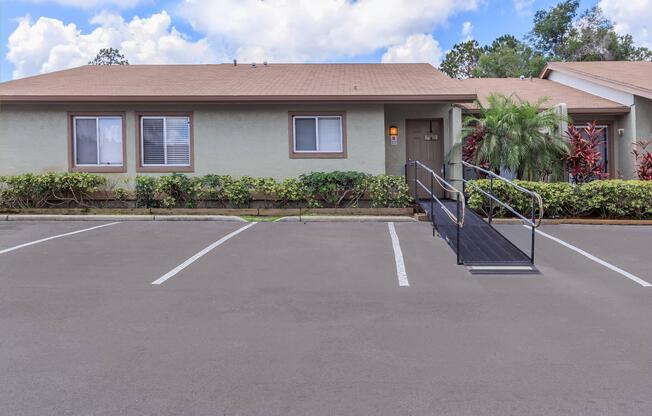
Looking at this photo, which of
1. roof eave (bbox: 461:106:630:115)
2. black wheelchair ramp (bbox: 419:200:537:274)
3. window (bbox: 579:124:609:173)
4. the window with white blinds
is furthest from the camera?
window (bbox: 579:124:609:173)

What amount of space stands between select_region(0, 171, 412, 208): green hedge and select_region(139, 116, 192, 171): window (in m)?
0.81

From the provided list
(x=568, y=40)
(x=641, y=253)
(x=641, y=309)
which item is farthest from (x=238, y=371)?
(x=568, y=40)

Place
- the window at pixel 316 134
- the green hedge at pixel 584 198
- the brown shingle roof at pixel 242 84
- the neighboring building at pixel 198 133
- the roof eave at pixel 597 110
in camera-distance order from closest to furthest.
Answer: the green hedge at pixel 584 198 < the brown shingle roof at pixel 242 84 < the neighboring building at pixel 198 133 < the window at pixel 316 134 < the roof eave at pixel 597 110

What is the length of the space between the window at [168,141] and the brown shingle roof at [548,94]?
7903 mm

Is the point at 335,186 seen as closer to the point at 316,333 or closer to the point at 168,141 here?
the point at 168,141

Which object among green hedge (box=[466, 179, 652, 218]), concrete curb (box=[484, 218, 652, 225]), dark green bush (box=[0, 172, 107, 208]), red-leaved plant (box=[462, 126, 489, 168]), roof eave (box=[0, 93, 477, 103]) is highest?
roof eave (box=[0, 93, 477, 103])

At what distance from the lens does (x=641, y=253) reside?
8992mm

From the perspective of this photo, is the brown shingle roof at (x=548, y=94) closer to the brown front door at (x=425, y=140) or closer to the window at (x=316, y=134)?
the brown front door at (x=425, y=140)

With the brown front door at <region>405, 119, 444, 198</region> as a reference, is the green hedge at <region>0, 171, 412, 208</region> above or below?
below

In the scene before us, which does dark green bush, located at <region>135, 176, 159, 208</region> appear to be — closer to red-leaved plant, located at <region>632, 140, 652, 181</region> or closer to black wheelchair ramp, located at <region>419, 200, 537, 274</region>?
black wheelchair ramp, located at <region>419, 200, 537, 274</region>

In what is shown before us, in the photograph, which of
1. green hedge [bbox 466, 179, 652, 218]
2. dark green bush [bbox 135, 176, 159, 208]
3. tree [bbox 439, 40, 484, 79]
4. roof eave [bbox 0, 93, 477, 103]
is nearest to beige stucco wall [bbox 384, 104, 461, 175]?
roof eave [bbox 0, 93, 477, 103]

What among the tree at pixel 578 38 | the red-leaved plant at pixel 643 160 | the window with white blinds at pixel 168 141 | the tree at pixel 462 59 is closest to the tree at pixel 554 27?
the tree at pixel 578 38

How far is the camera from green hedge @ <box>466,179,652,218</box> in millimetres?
12688

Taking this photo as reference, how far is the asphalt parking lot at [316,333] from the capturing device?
3.67 m
